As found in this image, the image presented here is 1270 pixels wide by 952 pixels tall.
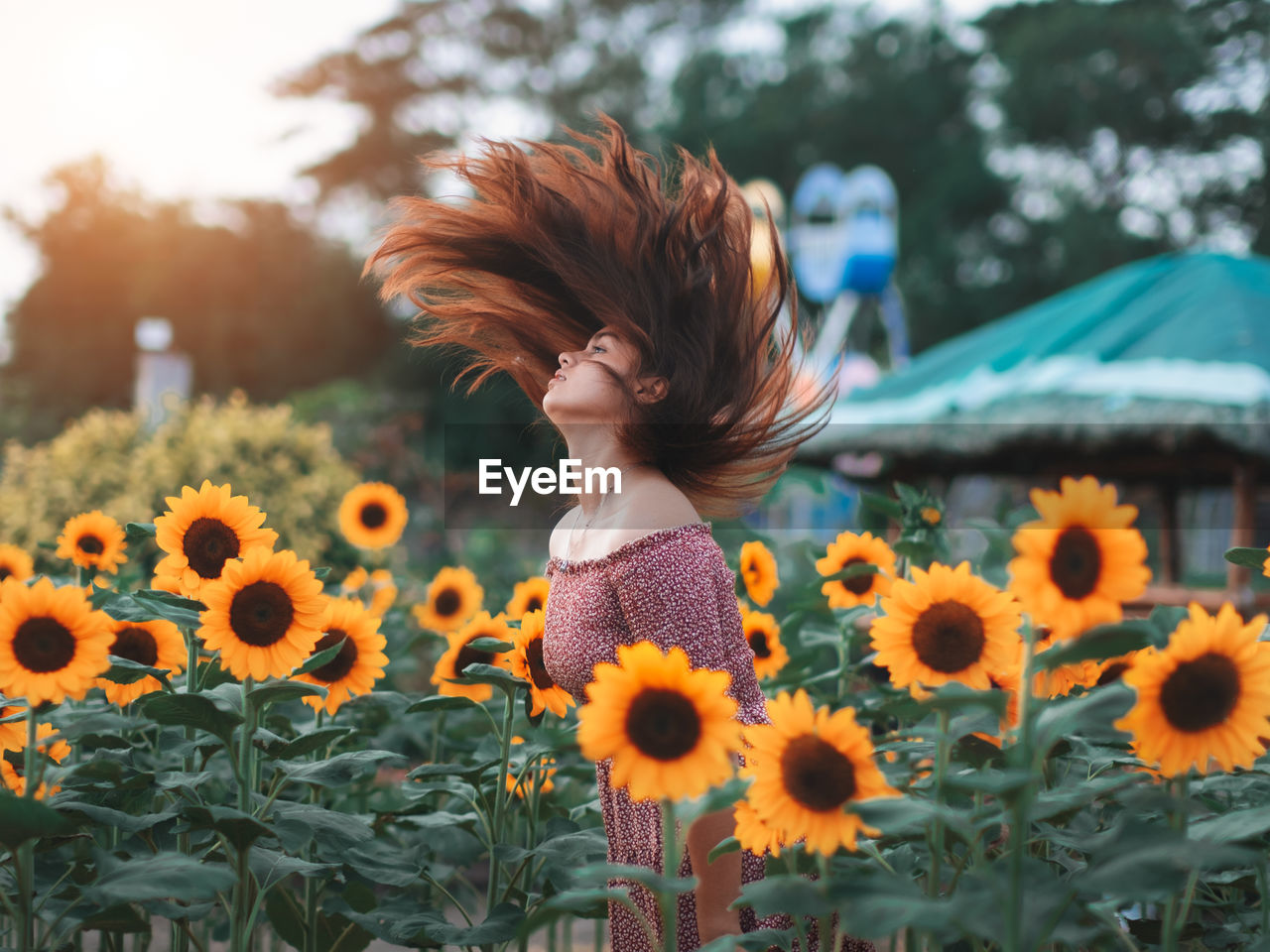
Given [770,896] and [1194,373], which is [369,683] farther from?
[1194,373]

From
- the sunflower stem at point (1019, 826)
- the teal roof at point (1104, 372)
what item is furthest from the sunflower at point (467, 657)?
the teal roof at point (1104, 372)

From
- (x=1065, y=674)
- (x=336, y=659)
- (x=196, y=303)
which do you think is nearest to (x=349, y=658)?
(x=336, y=659)

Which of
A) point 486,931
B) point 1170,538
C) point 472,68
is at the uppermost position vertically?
point 472,68

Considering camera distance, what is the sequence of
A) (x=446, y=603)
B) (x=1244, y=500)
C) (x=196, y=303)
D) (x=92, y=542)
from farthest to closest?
(x=196, y=303)
(x=1244, y=500)
(x=446, y=603)
(x=92, y=542)

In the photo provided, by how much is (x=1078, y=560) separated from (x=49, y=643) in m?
1.10

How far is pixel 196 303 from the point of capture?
2620 cm

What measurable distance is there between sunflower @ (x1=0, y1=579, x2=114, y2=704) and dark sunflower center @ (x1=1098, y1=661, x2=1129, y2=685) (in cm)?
130

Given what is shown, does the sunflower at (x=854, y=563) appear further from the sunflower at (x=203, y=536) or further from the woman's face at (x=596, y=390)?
the sunflower at (x=203, y=536)

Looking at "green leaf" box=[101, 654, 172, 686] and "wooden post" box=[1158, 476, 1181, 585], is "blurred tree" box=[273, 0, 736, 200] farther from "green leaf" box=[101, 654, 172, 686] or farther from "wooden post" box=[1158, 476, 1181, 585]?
"green leaf" box=[101, 654, 172, 686]

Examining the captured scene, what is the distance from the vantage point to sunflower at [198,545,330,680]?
1445 mm

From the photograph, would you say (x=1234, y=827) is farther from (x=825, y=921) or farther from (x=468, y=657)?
(x=468, y=657)

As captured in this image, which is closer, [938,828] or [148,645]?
[938,828]

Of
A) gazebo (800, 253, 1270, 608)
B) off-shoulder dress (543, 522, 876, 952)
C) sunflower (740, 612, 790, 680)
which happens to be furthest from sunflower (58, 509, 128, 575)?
gazebo (800, 253, 1270, 608)

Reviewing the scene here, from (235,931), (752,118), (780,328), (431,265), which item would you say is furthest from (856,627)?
(752,118)
